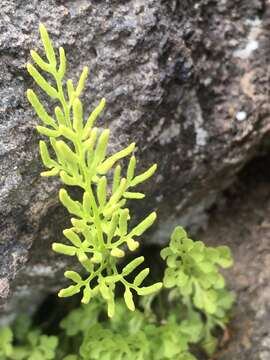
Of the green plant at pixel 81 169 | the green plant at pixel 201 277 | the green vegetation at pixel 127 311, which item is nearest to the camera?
the green plant at pixel 81 169

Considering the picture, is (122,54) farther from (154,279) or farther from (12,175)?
(154,279)

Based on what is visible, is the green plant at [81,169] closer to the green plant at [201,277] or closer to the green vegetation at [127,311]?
the green vegetation at [127,311]

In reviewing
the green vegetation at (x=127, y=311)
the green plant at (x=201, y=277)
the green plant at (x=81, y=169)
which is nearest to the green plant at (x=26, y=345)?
the green vegetation at (x=127, y=311)

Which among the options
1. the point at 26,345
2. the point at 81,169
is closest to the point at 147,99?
the point at 81,169

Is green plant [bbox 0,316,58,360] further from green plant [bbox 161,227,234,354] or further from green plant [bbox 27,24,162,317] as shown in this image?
green plant [bbox 27,24,162,317]

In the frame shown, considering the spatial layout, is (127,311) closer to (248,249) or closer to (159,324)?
(159,324)

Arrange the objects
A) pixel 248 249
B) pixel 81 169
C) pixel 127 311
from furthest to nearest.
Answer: pixel 248 249, pixel 127 311, pixel 81 169

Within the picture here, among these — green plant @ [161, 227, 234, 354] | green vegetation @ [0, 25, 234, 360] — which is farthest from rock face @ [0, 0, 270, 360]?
green plant @ [161, 227, 234, 354]

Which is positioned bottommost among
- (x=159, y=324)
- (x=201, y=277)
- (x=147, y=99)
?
(x=159, y=324)
